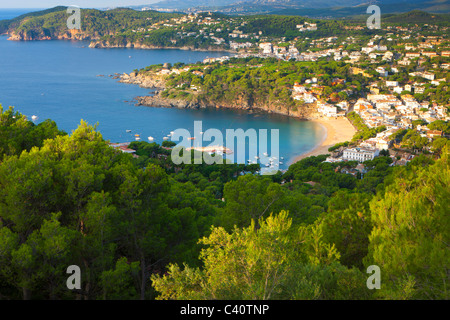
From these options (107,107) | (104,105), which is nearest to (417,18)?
(104,105)

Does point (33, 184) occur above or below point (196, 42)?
below

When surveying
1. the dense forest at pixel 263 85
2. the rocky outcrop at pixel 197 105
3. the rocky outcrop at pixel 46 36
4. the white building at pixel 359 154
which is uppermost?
the rocky outcrop at pixel 46 36

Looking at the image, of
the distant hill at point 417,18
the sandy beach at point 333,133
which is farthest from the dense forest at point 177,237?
the distant hill at point 417,18

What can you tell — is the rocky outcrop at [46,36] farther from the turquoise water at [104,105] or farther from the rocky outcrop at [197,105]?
the rocky outcrop at [197,105]

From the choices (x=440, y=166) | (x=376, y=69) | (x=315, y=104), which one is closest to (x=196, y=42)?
(x=376, y=69)

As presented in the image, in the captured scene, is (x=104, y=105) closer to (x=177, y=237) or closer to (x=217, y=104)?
(x=217, y=104)

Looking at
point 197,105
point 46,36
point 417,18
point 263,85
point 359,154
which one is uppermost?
point 417,18
